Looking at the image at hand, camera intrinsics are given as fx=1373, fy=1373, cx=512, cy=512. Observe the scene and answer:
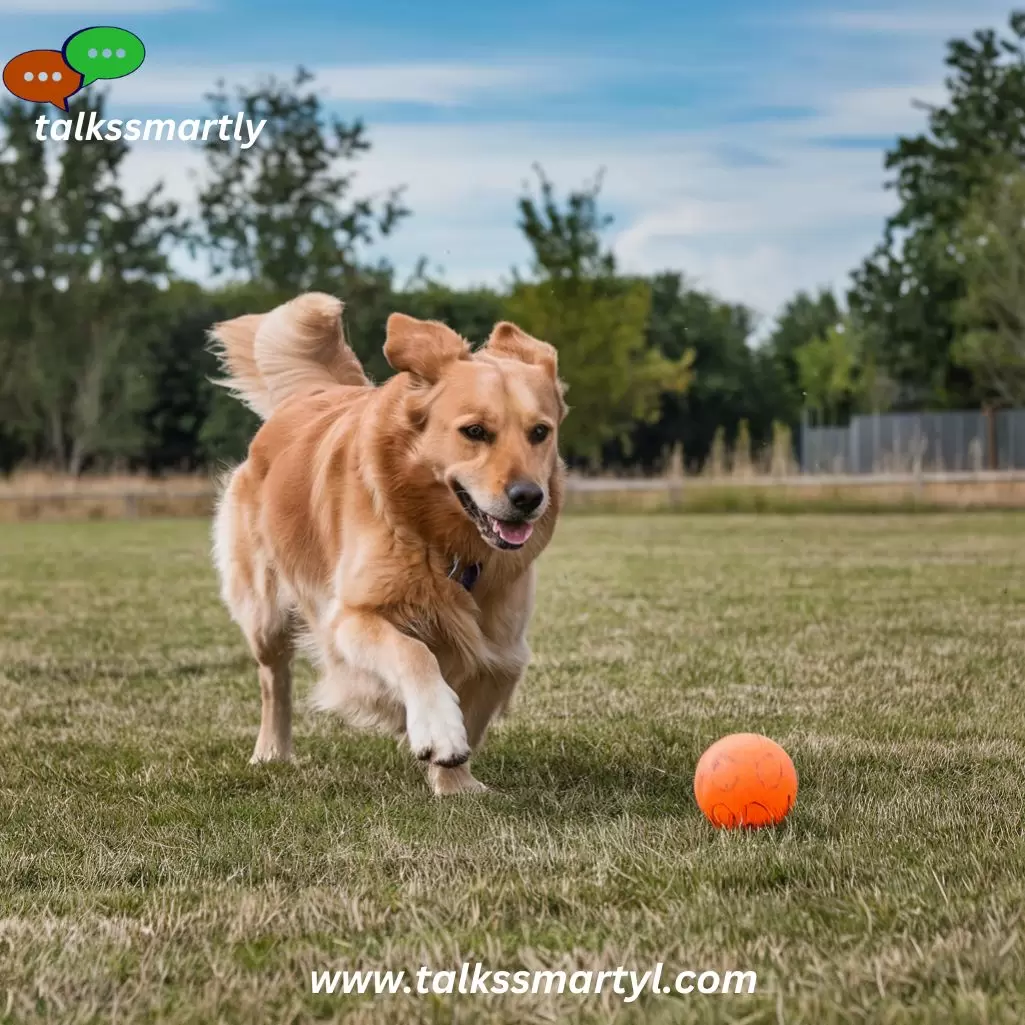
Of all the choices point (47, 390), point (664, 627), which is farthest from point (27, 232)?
point (664, 627)


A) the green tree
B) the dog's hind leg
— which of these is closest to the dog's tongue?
the dog's hind leg

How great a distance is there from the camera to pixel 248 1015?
2.43m

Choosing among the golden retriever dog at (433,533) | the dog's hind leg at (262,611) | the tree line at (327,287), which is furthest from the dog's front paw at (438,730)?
the tree line at (327,287)

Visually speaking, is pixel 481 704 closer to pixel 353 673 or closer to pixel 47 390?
pixel 353 673

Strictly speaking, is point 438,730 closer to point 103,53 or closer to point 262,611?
point 262,611

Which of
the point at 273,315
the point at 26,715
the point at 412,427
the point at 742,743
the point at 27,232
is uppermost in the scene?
the point at 27,232

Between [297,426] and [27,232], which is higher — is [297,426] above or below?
below

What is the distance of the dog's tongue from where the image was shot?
4.24 meters

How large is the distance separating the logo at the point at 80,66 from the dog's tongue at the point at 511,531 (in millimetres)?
4557

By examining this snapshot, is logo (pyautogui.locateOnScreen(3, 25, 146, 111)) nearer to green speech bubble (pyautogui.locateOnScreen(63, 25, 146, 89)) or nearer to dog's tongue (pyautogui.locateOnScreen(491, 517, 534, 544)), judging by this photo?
green speech bubble (pyautogui.locateOnScreen(63, 25, 146, 89))

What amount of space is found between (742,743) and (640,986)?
4.78ft

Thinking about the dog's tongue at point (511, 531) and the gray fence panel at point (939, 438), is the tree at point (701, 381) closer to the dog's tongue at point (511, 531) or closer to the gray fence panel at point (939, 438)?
the gray fence panel at point (939, 438)

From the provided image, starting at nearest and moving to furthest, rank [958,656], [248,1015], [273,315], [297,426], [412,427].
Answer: [248,1015] → [412,427] → [297,426] → [273,315] → [958,656]

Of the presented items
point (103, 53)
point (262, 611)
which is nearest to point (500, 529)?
point (262, 611)
